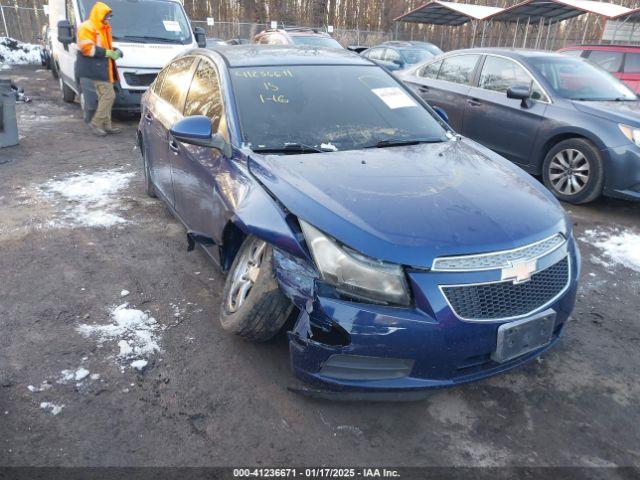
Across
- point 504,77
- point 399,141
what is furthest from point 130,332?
point 504,77

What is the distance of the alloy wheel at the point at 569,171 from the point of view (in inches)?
208

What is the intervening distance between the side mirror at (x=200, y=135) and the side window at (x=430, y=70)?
16.5 feet

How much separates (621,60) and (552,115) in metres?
6.15

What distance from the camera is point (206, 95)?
350 centimetres

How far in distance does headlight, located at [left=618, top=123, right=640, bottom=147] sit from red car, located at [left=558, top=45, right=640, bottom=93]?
18.7 ft

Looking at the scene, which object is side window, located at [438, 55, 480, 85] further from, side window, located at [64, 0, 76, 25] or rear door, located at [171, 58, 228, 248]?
side window, located at [64, 0, 76, 25]

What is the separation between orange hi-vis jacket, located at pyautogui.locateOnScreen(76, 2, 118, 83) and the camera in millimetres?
7355

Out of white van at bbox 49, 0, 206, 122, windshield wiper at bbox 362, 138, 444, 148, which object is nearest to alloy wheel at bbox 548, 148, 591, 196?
windshield wiper at bbox 362, 138, 444, 148

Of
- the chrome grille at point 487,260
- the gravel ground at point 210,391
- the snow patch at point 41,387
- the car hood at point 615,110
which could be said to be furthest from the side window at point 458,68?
the snow patch at point 41,387

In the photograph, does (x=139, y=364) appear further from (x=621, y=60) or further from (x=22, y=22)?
(x=22, y=22)

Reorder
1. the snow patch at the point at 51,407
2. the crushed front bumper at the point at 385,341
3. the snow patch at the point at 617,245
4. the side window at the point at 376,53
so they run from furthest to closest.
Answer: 1. the side window at the point at 376,53
2. the snow patch at the point at 617,245
3. the snow patch at the point at 51,407
4. the crushed front bumper at the point at 385,341

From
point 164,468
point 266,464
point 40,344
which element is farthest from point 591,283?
point 40,344

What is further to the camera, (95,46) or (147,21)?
(147,21)

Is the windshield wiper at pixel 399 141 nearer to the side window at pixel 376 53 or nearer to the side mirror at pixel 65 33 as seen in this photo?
the side mirror at pixel 65 33
